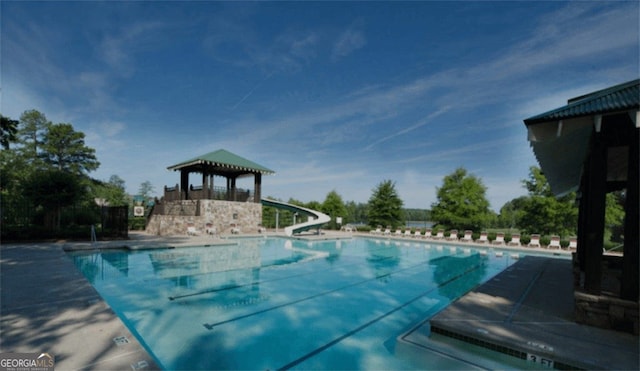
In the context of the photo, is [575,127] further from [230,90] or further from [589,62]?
[230,90]

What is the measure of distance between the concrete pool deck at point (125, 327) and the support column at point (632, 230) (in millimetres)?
641

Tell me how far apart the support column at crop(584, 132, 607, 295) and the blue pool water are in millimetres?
2468

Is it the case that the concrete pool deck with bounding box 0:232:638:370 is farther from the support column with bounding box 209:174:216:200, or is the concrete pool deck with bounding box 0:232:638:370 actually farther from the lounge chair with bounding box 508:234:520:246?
the support column with bounding box 209:174:216:200

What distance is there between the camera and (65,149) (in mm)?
33750

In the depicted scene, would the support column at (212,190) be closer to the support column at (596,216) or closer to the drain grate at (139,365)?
the drain grate at (139,365)

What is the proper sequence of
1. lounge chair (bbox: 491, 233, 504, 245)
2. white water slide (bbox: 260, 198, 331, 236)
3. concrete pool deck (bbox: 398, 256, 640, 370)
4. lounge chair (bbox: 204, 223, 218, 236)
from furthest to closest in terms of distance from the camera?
white water slide (bbox: 260, 198, 331, 236), lounge chair (bbox: 204, 223, 218, 236), lounge chair (bbox: 491, 233, 504, 245), concrete pool deck (bbox: 398, 256, 640, 370)

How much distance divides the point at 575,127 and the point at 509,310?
118 inches

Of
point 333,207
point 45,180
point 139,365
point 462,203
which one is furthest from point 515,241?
point 45,180

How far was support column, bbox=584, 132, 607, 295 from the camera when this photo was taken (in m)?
3.90

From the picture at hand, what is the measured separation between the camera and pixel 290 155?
94.2 feet

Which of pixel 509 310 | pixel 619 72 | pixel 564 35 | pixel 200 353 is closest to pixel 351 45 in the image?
pixel 564 35

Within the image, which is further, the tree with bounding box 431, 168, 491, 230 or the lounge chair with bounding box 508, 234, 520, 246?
the tree with bounding box 431, 168, 491, 230

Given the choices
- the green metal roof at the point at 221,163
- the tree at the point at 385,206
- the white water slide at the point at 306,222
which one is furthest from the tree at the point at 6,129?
the tree at the point at 385,206

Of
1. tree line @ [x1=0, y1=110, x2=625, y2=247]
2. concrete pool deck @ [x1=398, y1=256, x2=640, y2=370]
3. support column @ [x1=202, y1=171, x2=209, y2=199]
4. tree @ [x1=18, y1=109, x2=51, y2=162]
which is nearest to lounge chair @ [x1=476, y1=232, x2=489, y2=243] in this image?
tree line @ [x1=0, y1=110, x2=625, y2=247]
